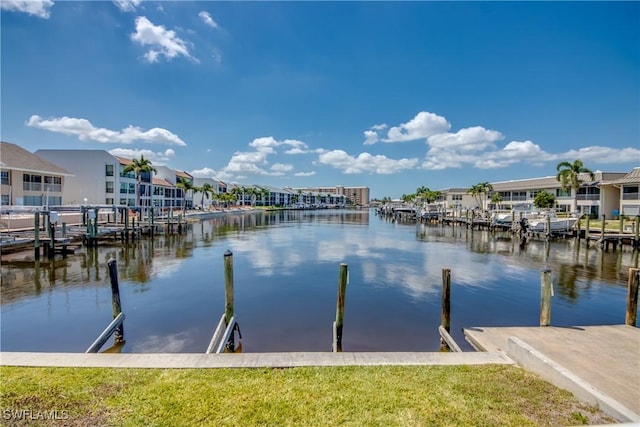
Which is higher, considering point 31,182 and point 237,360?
point 31,182

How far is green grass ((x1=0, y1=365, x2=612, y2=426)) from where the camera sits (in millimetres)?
4719

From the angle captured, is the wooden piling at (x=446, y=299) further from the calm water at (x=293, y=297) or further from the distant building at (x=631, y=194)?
the distant building at (x=631, y=194)

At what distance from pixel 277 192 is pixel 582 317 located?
156m

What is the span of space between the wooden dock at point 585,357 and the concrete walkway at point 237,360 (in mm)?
809

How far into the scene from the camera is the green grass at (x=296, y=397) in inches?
186

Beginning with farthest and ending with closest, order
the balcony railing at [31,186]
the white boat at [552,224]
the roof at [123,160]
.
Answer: the roof at [123,160], the white boat at [552,224], the balcony railing at [31,186]

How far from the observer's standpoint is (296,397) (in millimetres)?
5250

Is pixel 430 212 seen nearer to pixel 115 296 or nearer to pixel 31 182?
pixel 31 182

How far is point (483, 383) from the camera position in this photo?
18.8 feet

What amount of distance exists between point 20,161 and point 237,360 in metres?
46.5

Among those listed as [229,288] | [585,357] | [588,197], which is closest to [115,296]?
[229,288]

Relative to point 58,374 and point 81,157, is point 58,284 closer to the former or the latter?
point 58,374

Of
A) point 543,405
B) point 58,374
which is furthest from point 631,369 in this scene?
point 58,374

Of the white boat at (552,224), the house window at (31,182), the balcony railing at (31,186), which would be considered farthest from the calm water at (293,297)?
the house window at (31,182)
